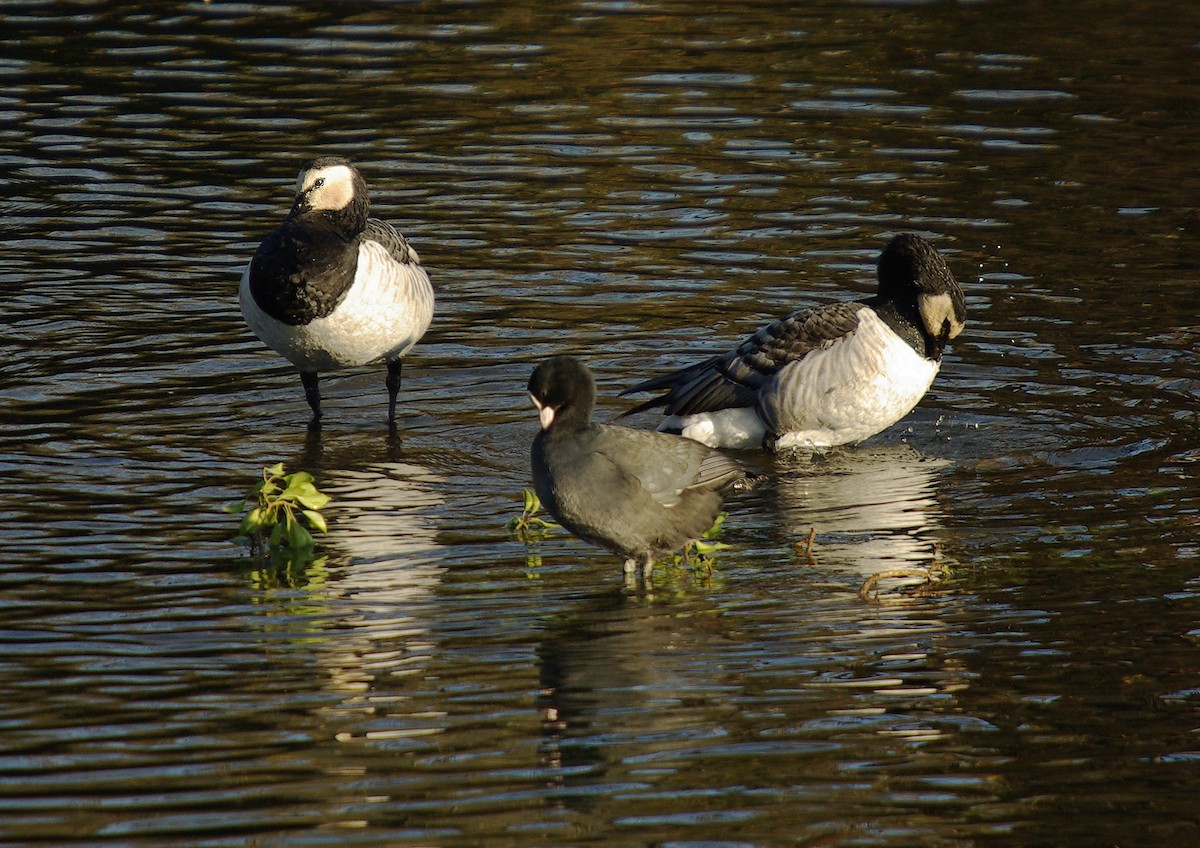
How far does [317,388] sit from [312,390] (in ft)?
0.34

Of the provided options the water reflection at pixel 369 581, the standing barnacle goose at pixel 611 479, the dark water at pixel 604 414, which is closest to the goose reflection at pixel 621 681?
the dark water at pixel 604 414

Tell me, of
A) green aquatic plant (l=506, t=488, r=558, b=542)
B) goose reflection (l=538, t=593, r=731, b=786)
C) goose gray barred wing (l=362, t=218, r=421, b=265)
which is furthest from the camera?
goose gray barred wing (l=362, t=218, r=421, b=265)

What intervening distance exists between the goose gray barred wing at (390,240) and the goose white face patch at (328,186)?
34 cm

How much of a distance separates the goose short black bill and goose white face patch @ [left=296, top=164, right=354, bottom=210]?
1.16 m

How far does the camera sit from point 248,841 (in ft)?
18.5

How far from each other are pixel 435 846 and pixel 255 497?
4243 mm

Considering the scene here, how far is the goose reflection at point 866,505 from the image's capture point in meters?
9.01

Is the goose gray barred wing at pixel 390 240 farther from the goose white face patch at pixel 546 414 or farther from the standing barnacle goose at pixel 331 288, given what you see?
the goose white face patch at pixel 546 414

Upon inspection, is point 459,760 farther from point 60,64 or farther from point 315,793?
point 60,64

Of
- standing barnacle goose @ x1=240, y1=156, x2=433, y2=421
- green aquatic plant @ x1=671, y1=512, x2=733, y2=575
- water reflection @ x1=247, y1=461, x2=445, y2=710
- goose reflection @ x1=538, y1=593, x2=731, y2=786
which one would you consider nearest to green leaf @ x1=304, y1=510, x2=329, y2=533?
water reflection @ x1=247, y1=461, x2=445, y2=710

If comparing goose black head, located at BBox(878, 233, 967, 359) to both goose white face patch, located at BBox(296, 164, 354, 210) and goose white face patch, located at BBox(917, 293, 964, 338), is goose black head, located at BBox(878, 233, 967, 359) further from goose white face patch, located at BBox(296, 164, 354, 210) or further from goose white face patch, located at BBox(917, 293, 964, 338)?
goose white face patch, located at BBox(296, 164, 354, 210)

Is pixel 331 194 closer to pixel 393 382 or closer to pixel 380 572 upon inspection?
pixel 393 382

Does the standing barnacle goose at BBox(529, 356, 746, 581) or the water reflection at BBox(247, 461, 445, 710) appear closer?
the water reflection at BBox(247, 461, 445, 710)

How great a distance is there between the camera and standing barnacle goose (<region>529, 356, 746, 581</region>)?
8.18 metres
